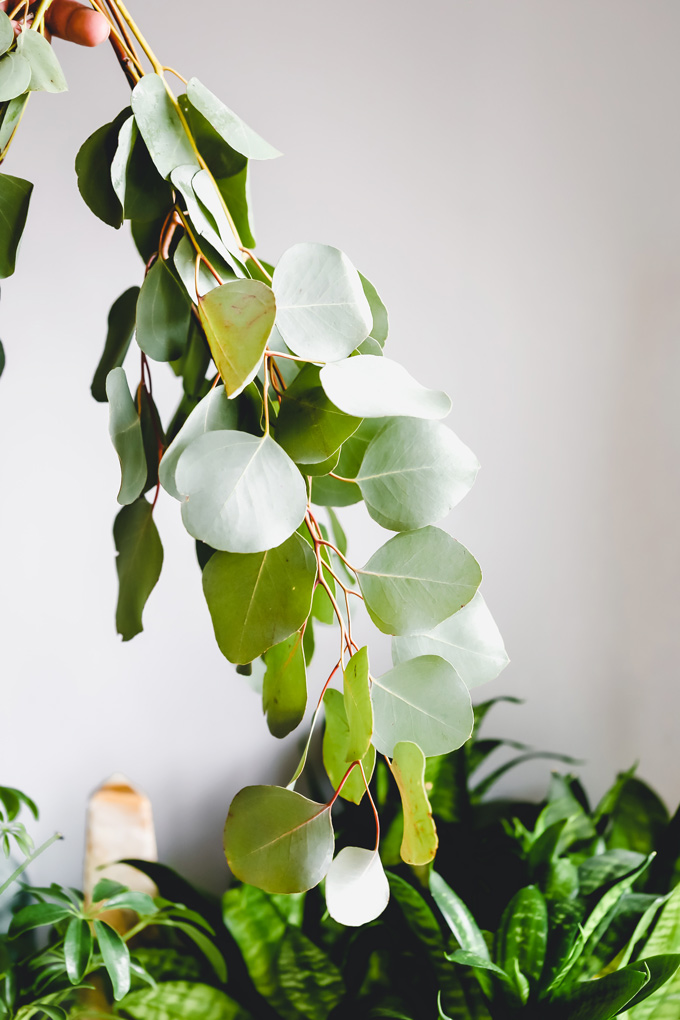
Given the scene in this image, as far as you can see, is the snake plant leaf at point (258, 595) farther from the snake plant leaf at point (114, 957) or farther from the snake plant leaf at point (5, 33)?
the snake plant leaf at point (114, 957)

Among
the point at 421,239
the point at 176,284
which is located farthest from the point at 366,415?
the point at 421,239

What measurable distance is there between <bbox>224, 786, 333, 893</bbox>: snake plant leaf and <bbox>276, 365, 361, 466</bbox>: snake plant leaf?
134mm

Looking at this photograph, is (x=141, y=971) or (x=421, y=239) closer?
(x=141, y=971)

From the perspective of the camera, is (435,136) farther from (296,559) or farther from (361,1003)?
(361,1003)

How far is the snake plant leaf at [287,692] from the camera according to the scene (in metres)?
0.36

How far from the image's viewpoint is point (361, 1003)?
0.66 meters

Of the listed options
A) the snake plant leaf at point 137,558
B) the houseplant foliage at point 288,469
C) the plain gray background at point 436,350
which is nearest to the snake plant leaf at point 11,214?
the houseplant foliage at point 288,469

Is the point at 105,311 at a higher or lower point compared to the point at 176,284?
higher

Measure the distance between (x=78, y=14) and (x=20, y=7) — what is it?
4cm

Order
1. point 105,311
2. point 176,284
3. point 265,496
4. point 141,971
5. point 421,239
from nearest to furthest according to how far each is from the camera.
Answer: point 265,496, point 176,284, point 141,971, point 105,311, point 421,239

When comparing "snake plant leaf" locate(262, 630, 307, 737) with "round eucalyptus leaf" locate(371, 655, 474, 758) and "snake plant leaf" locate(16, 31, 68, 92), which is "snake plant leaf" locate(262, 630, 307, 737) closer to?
"round eucalyptus leaf" locate(371, 655, 474, 758)

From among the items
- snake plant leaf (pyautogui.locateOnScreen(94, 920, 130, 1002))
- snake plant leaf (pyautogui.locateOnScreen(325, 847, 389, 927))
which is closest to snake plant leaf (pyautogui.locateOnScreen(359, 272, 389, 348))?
snake plant leaf (pyautogui.locateOnScreen(325, 847, 389, 927))

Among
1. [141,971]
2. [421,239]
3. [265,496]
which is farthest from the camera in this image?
[421,239]

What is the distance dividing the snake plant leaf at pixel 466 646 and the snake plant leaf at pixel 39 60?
291 millimetres
